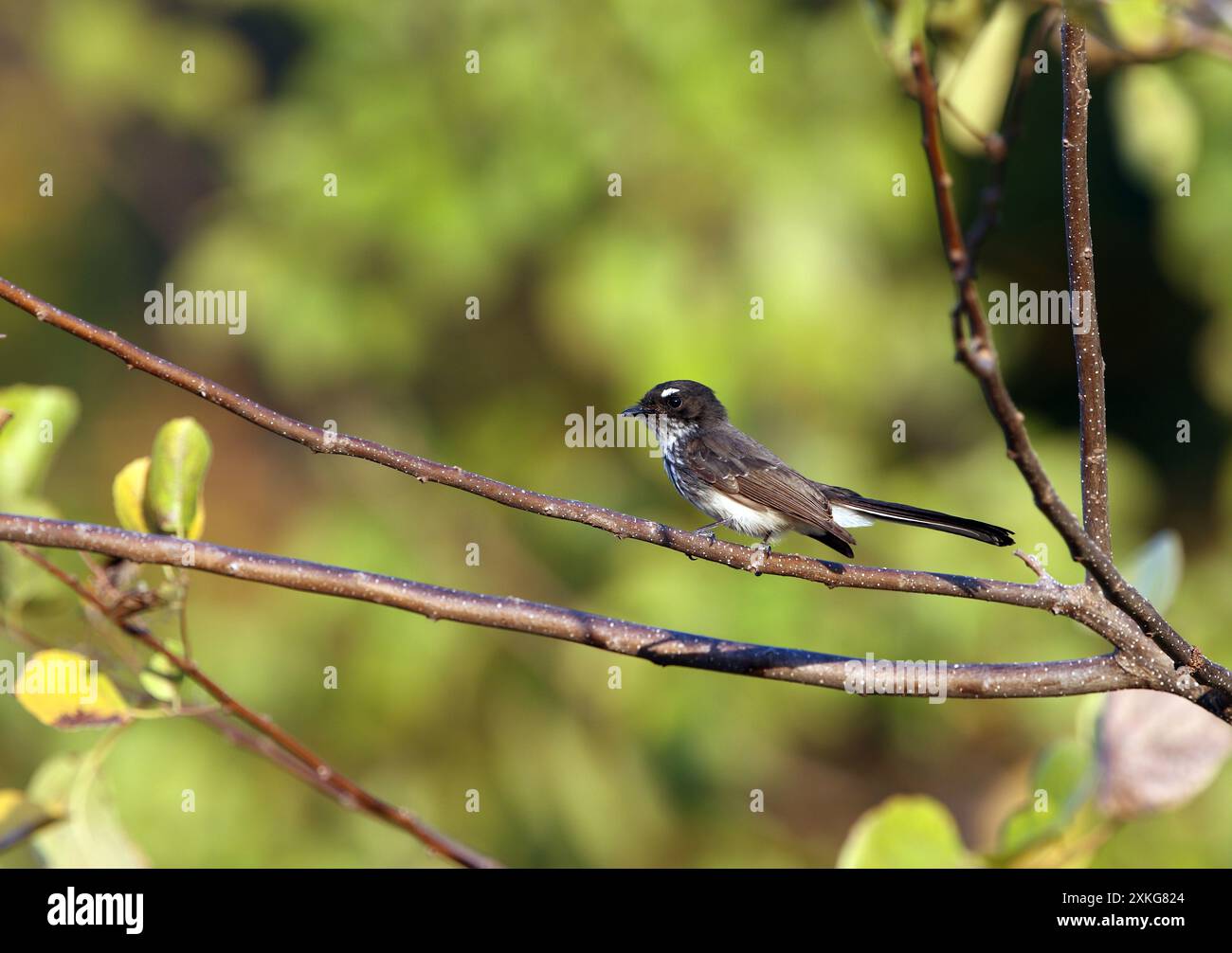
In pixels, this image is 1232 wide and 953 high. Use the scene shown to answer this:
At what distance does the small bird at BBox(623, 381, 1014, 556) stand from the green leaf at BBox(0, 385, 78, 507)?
185 centimetres

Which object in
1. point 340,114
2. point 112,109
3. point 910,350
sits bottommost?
point 910,350

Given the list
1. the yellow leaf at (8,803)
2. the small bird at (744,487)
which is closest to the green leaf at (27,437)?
the yellow leaf at (8,803)

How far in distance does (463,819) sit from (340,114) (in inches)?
140

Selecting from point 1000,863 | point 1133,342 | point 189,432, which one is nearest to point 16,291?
point 189,432

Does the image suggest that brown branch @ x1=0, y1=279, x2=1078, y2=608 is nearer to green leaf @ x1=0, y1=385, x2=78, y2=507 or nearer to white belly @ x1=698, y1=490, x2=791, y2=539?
green leaf @ x1=0, y1=385, x2=78, y2=507

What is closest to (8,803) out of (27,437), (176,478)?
(176,478)

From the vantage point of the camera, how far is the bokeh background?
5449 mm

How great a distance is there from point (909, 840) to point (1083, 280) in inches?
51.2

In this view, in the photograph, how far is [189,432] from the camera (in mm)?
2650

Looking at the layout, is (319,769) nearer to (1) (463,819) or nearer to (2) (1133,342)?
(1) (463,819)

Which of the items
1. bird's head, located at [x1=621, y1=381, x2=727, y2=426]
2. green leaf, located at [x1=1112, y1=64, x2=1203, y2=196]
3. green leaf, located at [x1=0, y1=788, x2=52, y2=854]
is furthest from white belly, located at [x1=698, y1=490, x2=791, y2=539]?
green leaf, located at [x1=0, y1=788, x2=52, y2=854]

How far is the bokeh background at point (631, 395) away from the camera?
5.45 meters

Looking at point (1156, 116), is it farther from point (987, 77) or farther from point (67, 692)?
point (67, 692)

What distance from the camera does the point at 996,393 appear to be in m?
1.64
